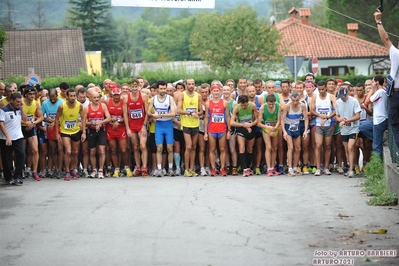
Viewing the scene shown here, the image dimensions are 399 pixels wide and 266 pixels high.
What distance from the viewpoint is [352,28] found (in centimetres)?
8294

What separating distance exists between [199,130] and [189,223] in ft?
25.6

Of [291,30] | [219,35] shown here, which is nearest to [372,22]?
[291,30]

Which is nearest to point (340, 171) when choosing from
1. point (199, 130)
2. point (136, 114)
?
point (199, 130)

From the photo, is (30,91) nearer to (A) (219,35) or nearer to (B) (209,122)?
(B) (209,122)

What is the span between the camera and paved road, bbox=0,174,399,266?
9633mm

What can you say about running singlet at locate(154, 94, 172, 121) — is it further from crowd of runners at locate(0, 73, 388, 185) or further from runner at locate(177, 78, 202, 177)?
runner at locate(177, 78, 202, 177)

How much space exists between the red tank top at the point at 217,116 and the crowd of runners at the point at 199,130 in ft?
0.07

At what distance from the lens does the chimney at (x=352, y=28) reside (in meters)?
81.8

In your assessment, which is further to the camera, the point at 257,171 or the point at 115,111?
the point at 115,111

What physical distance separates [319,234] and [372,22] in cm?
6751

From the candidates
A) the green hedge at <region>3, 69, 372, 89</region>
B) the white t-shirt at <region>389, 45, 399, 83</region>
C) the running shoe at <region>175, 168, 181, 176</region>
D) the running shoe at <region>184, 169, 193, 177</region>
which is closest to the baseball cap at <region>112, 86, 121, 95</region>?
the running shoe at <region>175, 168, 181, 176</region>

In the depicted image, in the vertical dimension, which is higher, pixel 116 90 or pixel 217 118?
pixel 116 90

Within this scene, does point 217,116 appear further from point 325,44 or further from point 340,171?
point 325,44

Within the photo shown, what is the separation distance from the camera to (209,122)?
1908 cm
